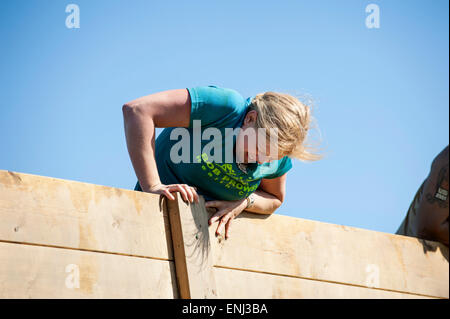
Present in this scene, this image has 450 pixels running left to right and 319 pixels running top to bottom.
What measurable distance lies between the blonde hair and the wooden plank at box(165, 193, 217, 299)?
1.57 ft

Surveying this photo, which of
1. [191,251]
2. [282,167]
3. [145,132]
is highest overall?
[145,132]

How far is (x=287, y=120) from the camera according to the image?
2393 millimetres

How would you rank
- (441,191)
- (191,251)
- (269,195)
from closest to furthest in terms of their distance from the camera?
1. (191,251)
2. (269,195)
3. (441,191)

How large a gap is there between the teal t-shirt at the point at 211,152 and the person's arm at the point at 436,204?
1261 millimetres

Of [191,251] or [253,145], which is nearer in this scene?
[191,251]

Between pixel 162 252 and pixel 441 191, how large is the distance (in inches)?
74.6

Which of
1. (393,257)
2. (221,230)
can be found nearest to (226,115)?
(221,230)

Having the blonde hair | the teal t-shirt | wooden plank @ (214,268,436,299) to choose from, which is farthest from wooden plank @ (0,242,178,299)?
the blonde hair

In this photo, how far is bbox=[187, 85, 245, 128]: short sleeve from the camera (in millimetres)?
2355

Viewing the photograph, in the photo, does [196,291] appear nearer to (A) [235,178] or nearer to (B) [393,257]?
(A) [235,178]

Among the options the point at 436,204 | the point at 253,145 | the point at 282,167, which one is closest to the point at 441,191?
the point at 436,204

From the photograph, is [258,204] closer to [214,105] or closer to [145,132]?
[214,105]

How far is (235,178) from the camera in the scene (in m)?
2.54

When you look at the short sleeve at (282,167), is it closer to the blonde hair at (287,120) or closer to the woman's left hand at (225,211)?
the blonde hair at (287,120)
